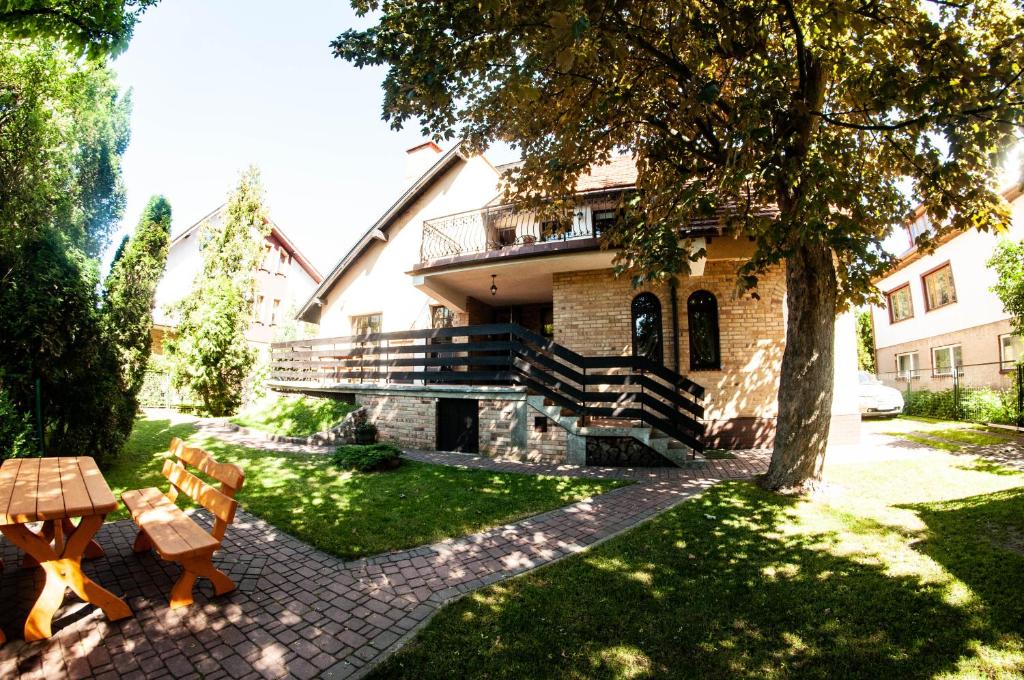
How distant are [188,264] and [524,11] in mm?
28867

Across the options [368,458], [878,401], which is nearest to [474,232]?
[368,458]

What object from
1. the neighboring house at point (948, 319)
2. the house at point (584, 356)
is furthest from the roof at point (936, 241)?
the house at point (584, 356)

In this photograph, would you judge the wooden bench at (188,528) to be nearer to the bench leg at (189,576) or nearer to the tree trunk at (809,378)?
the bench leg at (189,576)

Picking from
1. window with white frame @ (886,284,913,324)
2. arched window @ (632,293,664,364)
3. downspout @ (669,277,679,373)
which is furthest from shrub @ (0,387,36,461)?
window with white frame @ (886,284,913,324)

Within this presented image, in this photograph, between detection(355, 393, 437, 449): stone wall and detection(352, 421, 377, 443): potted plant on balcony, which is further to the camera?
detection(352, 421, 377, 443): potted plant on balcony

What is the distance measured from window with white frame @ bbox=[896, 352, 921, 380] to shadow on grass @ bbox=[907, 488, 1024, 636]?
1956 centimetres

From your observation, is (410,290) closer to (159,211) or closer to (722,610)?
(159,211)

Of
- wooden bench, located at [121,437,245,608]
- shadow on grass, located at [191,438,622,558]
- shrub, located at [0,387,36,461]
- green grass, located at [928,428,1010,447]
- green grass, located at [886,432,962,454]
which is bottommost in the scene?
shadow on grass, located at [191,438,622,558]

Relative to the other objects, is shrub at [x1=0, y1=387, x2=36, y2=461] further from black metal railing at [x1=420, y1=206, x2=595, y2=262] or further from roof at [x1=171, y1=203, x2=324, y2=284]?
roof at [x1=171, y1=203, x2=324, y2=284]

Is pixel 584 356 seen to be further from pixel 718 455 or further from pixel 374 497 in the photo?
pixel 374 497

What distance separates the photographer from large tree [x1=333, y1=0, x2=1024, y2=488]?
490 cm

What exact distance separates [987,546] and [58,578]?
307 inches

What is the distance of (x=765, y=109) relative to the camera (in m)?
5.40

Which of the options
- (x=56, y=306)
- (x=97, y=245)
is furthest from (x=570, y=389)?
(x=97, y=245)
